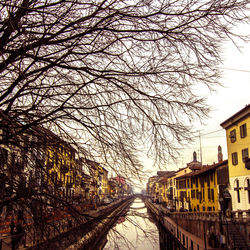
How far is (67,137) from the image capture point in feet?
18.1

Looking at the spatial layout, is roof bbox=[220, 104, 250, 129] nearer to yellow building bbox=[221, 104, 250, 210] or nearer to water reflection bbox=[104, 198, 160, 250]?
yellow building bbox=[221, 104, 250, 210]

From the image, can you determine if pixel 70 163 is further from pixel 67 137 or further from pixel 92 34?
pixel 92 34

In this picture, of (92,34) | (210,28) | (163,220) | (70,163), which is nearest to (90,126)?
(70,163)

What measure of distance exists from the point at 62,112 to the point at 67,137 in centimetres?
50

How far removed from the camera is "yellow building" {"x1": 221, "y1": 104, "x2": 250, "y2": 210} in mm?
25875

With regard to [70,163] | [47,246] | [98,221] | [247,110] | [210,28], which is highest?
[247,110]

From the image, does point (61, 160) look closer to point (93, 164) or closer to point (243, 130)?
point (93, 164)

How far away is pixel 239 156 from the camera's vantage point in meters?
28.1

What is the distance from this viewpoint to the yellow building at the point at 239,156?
25.9 m

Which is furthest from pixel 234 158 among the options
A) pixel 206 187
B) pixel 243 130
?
pixel 206 187

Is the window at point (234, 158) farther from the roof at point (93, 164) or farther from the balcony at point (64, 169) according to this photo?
the balcony at point (64, 169)

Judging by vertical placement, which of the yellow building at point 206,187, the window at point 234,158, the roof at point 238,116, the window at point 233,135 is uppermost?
the roof at point 238,116

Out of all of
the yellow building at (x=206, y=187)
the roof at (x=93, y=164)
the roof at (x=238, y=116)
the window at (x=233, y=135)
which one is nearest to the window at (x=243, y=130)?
the roof at (x=238, y=116)

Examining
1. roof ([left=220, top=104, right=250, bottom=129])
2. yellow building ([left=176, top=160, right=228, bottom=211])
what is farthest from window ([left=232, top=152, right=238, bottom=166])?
yellow building ([left=176, top=160, right=228, bottom=211])
